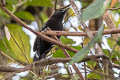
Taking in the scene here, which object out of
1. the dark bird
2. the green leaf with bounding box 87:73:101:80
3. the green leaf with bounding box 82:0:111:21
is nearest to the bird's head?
the dark bird

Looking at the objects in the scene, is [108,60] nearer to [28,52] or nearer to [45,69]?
[45,69]

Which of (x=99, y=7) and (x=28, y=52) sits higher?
(x=28, y=52)

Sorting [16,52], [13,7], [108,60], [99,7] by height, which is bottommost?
[108,60]

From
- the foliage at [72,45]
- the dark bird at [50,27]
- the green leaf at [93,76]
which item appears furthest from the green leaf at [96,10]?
the dark bird at [50,27]

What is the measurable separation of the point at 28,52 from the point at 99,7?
1.39m

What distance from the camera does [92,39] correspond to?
850mm

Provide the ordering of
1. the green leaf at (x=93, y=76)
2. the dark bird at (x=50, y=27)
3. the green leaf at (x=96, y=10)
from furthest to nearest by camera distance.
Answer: the dark bird at (x=50, y=27)
the green leaf at (x=93, y=76)
the green leaf at (x=96, y=10)

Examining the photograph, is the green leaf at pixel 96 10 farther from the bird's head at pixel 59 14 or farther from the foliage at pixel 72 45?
the bird's head at pixel 59 14

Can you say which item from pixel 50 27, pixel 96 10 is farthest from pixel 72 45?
pixel 96 10

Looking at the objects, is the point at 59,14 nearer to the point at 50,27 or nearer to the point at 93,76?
the point at 50,27

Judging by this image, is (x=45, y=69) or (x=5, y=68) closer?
(x=5, y=68)

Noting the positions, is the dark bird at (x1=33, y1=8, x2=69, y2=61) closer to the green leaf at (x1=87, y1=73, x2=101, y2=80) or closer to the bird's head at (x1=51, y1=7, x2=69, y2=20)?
the bird's head at (x1=51, y1=7, x2=69, y2=20)

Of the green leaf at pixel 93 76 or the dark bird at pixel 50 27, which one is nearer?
the green leaf at pixel 93 76

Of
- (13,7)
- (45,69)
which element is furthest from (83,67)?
(13,7)
